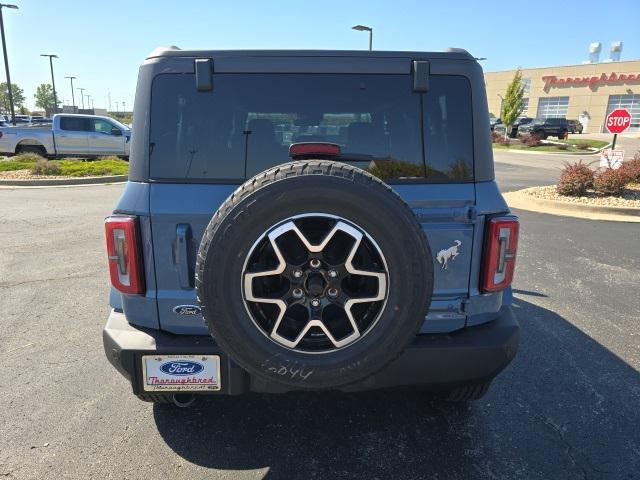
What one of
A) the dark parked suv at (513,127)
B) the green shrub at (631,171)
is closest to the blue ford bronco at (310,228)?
the green shrub at (631,171)

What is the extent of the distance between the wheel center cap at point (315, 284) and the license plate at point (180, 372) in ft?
1.98

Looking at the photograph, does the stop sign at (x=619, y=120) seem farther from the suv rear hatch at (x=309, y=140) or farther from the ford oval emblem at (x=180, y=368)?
the ford oval emblem at (x=180, y=368)

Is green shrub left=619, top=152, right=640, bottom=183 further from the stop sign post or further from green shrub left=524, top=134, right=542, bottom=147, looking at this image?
green shrub left=524, top=134, right=542, bottom=147

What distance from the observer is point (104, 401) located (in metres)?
2.93

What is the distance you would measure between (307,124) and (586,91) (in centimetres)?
6551

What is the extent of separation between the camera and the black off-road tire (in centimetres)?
267

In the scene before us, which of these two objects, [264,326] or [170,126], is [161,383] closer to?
[264,326]

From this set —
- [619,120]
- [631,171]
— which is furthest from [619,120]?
[631,171]

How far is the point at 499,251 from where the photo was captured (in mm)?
2301

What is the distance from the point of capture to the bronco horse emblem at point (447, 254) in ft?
7.36

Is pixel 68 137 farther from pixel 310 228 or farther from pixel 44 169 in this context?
pixel 310 228

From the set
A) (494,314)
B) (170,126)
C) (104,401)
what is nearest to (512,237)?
(494,314)

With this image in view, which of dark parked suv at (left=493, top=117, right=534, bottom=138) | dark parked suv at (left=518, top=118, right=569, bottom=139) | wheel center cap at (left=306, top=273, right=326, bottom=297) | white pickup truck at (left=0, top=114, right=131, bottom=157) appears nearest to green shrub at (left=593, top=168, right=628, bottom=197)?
wheel center cap at (left=306, top=273, right=326, bottom=297)

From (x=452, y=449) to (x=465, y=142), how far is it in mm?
1676
